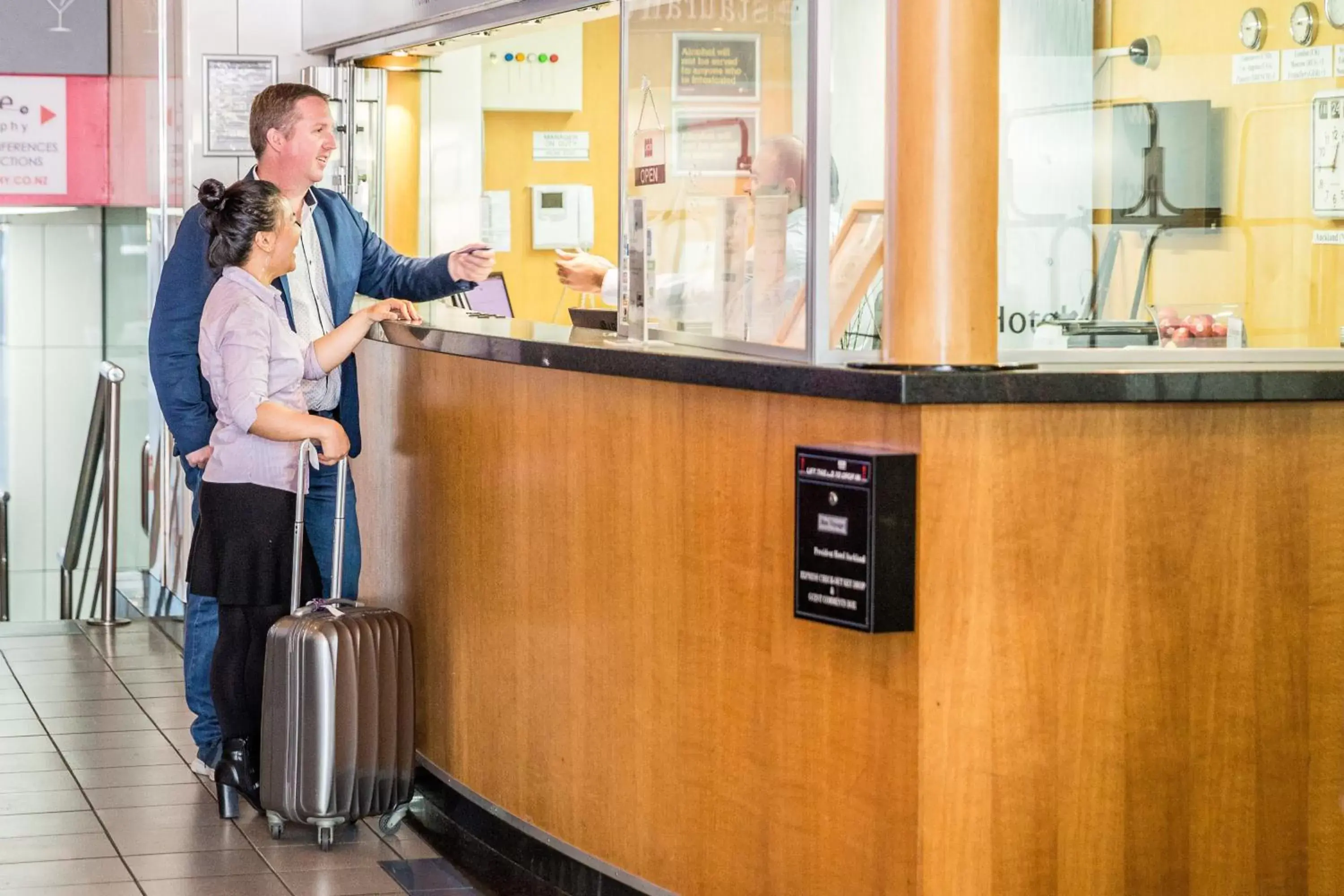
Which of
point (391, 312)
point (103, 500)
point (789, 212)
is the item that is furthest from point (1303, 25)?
point (103, 500)

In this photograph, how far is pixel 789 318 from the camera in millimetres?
3375

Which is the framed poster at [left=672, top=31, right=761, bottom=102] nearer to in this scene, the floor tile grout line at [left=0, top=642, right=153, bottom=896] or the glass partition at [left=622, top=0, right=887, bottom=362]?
the glass partition at [left=622, top=0, right=887, bottom=362]

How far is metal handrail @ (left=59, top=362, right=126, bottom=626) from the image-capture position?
23.8 ft

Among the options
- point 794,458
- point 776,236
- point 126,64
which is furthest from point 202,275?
point 126,64

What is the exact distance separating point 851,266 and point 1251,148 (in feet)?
4.60

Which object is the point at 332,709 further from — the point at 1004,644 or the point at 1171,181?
the point at 1171,181

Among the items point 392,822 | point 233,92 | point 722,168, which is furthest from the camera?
point 233,92

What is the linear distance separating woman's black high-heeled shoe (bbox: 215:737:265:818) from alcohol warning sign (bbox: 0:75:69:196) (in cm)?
487

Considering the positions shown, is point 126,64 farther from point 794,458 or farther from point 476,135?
point 794,458

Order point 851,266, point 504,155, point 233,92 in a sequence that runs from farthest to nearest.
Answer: point 504,155 < point 233,92 < point 851,266

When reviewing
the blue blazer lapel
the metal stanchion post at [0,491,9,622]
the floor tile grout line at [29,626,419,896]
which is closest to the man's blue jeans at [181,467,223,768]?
the floor tile grout line at [29,626,419,896]

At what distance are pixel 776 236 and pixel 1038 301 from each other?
53 cm

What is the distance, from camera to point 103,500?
7.78 metres

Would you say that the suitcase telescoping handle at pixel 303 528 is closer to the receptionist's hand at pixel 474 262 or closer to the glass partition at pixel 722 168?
the receptionist's hand at pixel 474 262
